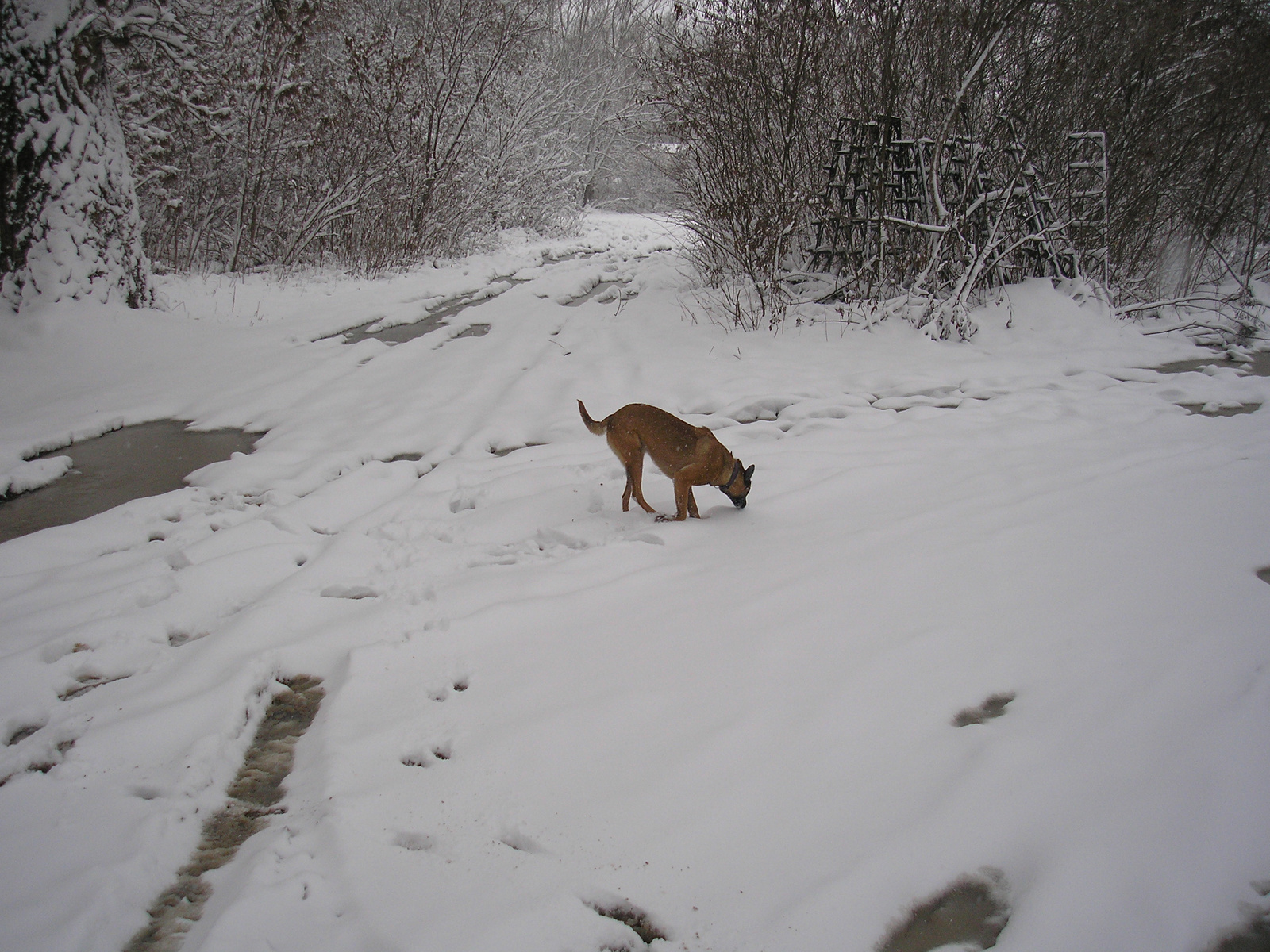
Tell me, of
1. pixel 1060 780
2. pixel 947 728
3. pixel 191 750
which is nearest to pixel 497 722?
pixel 191 750

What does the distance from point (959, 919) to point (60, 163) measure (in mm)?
8459

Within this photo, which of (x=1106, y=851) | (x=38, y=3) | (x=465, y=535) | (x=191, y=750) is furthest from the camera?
(x=38, y=3)

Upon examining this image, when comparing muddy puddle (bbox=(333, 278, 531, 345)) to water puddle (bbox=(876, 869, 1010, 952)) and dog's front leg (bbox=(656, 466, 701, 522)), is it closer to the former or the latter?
dog's front leg (bbox=(656, 466, 701, 522))

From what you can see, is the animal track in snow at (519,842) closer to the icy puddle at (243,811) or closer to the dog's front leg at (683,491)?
the icy puddle at (243,811)

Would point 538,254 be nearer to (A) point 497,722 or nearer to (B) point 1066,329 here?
(B) point 1066,329

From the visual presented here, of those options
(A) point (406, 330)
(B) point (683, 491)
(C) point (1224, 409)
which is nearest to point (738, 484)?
(B) point (683, 491)

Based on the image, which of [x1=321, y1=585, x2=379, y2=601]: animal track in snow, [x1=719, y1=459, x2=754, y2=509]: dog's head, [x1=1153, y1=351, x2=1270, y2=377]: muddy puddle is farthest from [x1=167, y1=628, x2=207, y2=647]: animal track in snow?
[x1=1153, y1=351, x2=1270, y2=377]: muddy puddle

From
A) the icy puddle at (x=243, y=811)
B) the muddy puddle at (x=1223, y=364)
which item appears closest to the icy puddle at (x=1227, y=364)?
the muddy puddle at (x=1223, y=364)

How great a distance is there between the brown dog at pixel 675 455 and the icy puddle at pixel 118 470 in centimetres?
262

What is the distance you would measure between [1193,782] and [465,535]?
2758 mm

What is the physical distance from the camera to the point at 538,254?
569 inches

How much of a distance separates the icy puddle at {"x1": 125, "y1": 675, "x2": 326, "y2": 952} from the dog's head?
81.3 inches

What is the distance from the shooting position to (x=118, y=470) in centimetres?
398

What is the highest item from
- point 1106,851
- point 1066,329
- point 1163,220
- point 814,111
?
point 814,111
